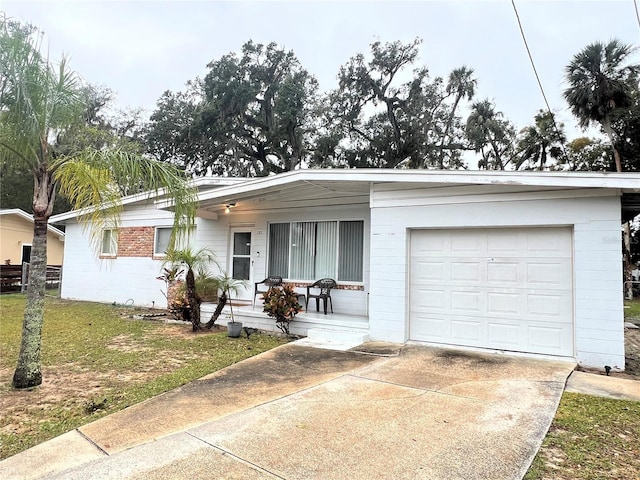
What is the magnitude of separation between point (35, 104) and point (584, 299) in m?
7.66

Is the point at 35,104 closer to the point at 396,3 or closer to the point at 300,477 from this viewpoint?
the point at 300,477

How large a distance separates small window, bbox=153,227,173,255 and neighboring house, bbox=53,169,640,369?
275 centimetres

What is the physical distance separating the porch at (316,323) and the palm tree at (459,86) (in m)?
17.0

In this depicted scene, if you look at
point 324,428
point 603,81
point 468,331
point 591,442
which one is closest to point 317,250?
point 468,331

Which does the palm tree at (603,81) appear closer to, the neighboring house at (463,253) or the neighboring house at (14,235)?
the neighboring house at (463,253)

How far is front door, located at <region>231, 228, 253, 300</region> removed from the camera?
10.6 metres

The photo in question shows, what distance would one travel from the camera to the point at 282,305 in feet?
25.7

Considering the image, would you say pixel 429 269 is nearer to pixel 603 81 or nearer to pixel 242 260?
pixel 242 260

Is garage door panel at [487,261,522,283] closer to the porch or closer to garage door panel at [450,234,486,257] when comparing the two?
garage door panel at [450,234,486,257]

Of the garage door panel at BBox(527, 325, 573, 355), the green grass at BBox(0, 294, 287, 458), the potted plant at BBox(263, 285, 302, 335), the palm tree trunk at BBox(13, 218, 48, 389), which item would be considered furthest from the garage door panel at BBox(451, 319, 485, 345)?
the palm tree trunk at BBox(13, 218, 48, 389)

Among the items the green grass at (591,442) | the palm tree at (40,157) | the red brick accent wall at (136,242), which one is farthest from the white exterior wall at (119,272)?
the green grass at (591,442)

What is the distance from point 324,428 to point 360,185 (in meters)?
5.17

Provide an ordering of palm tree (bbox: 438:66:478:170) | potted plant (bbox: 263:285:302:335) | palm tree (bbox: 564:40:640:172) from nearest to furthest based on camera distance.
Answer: potted plant (bbox: 263:285:302:335), palm tree (bbox: 564:40:640:172), palm tree (bbox: 438:66:478:170)

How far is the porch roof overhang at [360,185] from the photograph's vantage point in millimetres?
5605
